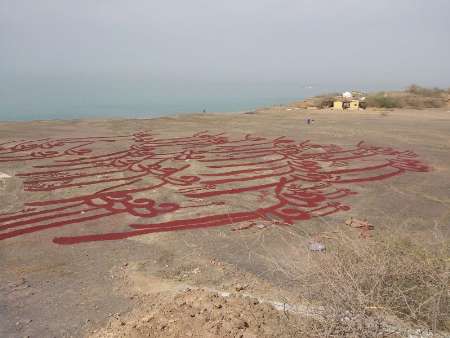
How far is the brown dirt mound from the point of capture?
10.8 ft

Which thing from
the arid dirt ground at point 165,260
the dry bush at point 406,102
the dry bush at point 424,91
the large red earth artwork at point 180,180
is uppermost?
the dry bush at point 424,91

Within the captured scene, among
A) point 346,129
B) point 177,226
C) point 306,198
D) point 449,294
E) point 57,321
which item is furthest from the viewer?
point 346,129

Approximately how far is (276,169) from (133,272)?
557 cm

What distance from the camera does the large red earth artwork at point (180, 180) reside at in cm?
657

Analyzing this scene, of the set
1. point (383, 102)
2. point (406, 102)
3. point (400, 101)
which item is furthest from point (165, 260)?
point (406, 102)

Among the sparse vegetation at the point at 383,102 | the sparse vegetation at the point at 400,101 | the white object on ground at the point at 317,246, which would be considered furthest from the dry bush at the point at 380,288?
the sparse vegetation at the point at 383,102

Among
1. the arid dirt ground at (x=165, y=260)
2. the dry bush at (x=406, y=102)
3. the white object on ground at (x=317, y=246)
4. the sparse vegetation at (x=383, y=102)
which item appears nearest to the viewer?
the arid dirt ground at (x=165, y=260)

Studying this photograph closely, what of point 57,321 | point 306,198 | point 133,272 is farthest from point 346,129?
point 57,321

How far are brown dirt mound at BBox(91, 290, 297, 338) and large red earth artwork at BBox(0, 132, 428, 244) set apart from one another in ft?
7.63

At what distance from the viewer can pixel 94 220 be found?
21.3 feet

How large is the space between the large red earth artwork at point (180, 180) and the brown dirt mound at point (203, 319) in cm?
233

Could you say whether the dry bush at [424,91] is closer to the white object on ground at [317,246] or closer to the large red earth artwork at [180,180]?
the large red earth artwork at [180,180]

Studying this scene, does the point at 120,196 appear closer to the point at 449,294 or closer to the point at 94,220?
the point at 94,220

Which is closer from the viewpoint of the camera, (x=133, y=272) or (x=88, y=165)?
(x=133, y=272)
